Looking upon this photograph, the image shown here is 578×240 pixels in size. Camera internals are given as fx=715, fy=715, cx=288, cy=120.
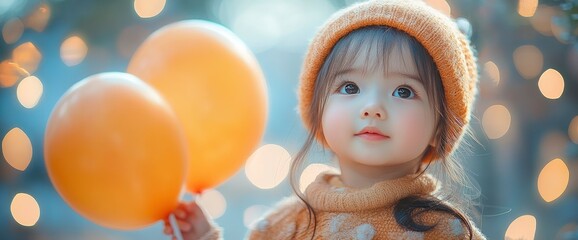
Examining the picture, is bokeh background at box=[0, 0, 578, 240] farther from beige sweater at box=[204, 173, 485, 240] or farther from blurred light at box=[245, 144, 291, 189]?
beige sweater at box=[204, 173, 485, 240]

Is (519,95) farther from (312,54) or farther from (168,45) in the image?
(168,45)

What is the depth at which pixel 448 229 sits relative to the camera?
3.96ft

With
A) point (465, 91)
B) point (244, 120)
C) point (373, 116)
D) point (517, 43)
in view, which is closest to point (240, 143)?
point (244, 120)

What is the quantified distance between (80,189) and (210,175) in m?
0.27

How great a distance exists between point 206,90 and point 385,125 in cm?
35

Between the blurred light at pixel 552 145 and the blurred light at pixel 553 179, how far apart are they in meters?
0.02

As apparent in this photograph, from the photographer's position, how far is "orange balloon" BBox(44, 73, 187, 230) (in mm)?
1157

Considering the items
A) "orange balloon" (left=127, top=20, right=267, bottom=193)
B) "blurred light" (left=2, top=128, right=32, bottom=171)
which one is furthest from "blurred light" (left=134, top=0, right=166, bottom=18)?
"orange balloon" (left=127, top=20, right=267, bottom=193)

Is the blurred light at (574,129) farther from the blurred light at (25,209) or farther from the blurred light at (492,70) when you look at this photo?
the blurred light at (25,209)

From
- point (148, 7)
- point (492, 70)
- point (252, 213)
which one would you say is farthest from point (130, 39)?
point (492, 70)

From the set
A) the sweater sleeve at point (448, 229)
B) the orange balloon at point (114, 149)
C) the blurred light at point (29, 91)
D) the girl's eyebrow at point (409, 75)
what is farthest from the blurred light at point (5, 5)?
the sweater sleeve at point (448, 229)

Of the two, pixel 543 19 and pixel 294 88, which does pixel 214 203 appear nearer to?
pixel 294 88

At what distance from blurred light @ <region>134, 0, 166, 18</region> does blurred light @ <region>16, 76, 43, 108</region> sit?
42 cm

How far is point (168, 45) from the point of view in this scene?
4.44 feet
